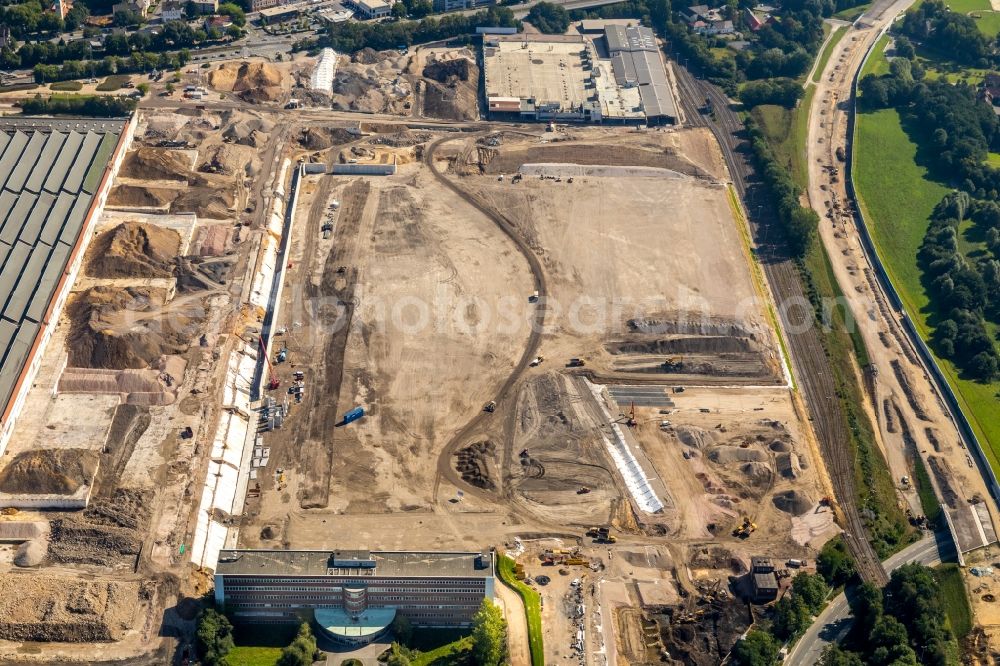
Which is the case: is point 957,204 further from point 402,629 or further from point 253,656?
point 253,656

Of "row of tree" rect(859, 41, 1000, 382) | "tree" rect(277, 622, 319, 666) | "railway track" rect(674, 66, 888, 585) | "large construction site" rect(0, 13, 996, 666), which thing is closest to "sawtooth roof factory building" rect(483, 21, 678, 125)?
"railway track" rect(674, 66, 888, 585)

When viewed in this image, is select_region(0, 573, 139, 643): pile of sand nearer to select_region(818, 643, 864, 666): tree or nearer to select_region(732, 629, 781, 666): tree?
select_region(732, 629, 781, 666): tree

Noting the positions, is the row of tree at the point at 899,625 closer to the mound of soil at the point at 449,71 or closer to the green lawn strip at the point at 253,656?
the green lawn strip at the point at 253,656

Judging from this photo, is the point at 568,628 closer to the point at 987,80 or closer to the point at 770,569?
the point at 770,569

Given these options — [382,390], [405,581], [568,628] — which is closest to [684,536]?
[568,628]

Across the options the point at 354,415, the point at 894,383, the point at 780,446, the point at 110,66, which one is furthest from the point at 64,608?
the point at 110,66
